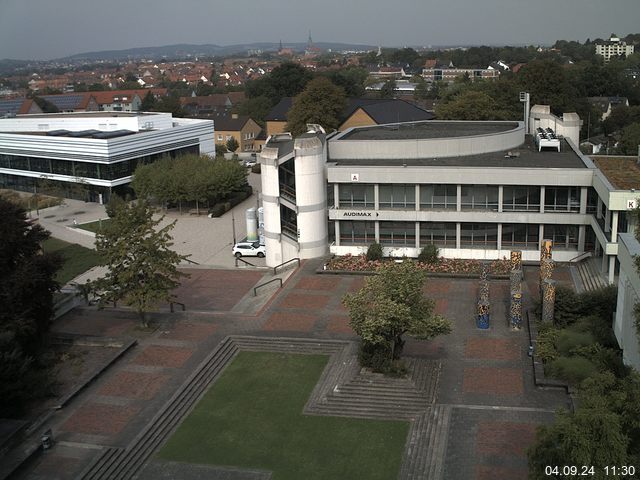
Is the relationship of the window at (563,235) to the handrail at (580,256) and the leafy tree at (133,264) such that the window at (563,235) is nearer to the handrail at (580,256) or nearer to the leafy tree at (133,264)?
the handrail at (580,256)

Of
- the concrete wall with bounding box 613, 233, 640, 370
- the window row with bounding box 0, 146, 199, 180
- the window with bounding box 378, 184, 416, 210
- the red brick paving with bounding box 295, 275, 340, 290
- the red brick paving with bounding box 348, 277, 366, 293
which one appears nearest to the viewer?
the concrete wall with bounding box 613, 233, 640, 370

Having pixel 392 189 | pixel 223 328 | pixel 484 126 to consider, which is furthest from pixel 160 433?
pixel 484 126

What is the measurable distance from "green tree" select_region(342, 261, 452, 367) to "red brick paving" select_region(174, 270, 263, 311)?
1014cm

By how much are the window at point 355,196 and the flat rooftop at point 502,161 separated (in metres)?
1.68

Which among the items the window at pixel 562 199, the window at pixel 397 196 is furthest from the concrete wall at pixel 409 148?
the window at pixel 562 199

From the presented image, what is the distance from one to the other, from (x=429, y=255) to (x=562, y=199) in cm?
762

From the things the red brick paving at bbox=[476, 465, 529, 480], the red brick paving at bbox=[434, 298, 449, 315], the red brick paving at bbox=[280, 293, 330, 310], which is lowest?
the red brick paving at bbox=[476, 465, 529, 480]

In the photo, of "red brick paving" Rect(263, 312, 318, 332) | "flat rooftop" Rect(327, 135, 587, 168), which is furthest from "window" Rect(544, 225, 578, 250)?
"red brick paving" Rect(263, 312, 318, 332)

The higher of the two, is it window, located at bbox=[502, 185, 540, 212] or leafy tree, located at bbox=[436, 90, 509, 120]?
leafy tree, located at bbox=[436, 90, 509, 120]

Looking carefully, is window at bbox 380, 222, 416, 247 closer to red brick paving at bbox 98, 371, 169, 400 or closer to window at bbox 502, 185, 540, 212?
window at bbox 502, 185, 540, 212

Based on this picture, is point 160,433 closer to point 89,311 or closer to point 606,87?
point 89,311

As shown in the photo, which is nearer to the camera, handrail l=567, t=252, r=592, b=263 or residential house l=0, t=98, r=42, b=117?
handrail l=567, t=252, r=592, b=263

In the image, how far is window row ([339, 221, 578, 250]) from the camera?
37.8m

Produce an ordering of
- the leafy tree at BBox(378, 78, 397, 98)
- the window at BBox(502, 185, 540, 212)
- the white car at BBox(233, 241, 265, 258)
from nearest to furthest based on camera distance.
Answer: the window at BBox(502, 185, 540, 212) < the white car at BBox(233, 241, 265, 258) < the leafy tree at BBox(378, 78, 397, 98)
